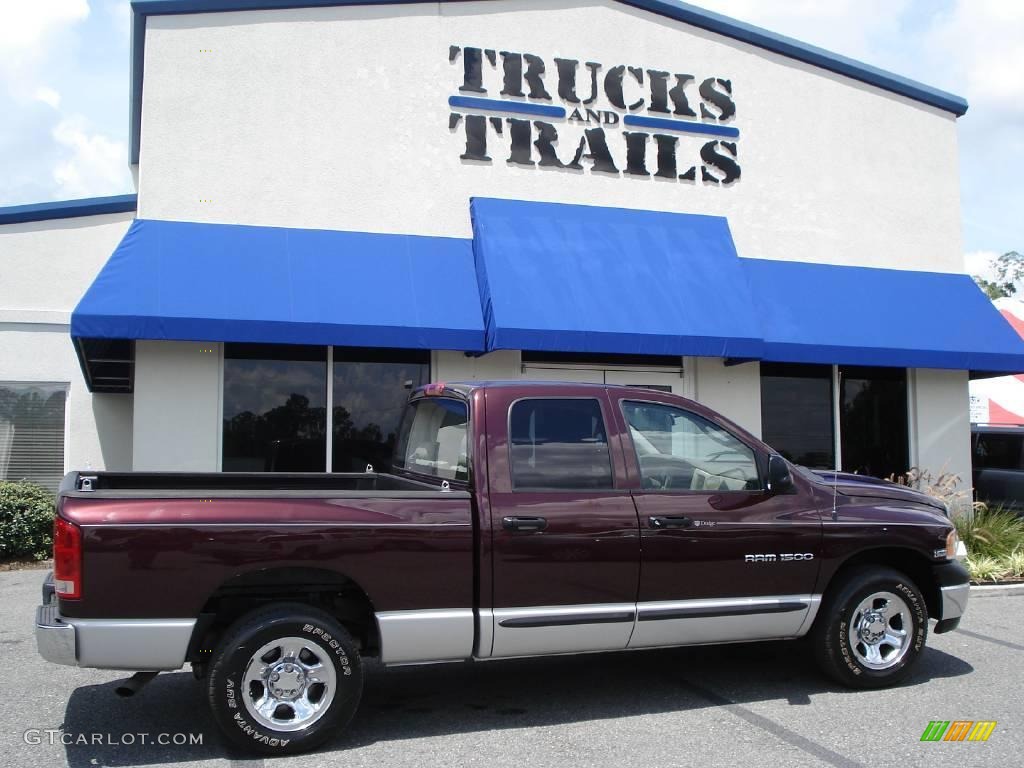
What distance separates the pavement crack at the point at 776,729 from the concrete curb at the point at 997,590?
16.7 ft

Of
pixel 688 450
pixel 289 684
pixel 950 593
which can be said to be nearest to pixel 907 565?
pixel 950 593

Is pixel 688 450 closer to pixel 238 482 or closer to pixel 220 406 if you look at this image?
pixel 238 482

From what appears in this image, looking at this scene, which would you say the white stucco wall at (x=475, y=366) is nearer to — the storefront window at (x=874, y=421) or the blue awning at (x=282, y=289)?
the blue awning at (x=282, y=289)

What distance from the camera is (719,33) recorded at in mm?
12852

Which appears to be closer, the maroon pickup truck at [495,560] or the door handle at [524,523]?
the maroon pickup truck at [495,560]

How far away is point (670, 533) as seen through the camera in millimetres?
5285

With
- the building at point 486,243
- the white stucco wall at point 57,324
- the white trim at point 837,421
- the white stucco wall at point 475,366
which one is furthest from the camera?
the white stucco wall at point 57,324

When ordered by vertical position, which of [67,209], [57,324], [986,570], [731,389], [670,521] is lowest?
[986,570]

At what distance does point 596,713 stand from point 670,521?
1242mm

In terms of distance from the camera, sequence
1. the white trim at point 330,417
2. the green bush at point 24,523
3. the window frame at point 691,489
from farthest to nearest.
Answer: the green bush at point 24,523, the white trim at point 330,417, the window frame at point 691,489

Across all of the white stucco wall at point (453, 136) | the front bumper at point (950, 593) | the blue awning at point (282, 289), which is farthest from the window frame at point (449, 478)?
the white stucco wall at point (453, 136)

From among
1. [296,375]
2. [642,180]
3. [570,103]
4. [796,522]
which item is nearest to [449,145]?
[570,103]

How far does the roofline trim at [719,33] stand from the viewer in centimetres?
1067

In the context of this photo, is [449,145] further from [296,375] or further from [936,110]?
[936,110]
